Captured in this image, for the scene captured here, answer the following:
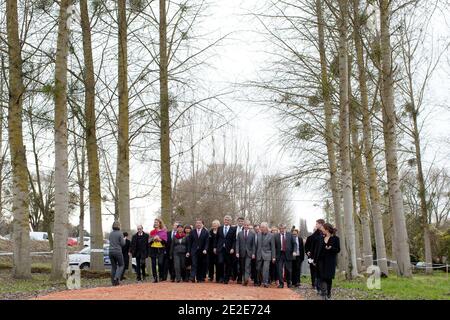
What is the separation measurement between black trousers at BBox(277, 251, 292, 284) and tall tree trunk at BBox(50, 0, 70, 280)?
640 cm

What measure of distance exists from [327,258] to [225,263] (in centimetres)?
531

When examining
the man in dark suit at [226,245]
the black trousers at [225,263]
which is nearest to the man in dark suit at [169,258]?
the man in dark suit at [226,245]

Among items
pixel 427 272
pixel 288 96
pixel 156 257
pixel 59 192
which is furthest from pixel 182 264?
pixel 427 272

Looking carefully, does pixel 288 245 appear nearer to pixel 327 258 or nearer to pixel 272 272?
pixel 272 272

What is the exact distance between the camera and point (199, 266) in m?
18.9

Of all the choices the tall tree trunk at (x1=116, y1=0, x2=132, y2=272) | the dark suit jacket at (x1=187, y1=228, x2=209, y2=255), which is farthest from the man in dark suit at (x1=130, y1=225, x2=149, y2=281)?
the dark suit jacket at (x1=187, y1=228, x2=209, y2=255)

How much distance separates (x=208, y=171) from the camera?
51.6 metres

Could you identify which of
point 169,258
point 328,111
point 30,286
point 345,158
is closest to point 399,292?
point 345,158

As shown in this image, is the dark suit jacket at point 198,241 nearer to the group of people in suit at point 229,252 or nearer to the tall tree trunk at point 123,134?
the group of people in suit at point 229,252

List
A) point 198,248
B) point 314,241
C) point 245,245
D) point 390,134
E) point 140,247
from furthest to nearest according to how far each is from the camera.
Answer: point 140,247, point 390,134, point 198,248, point 245,245, point 314,241

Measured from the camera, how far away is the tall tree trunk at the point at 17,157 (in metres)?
18.8

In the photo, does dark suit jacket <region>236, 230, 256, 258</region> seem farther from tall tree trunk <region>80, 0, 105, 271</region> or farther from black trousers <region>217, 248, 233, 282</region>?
tall tree trunk <region>80, 0, 105, 271</region>

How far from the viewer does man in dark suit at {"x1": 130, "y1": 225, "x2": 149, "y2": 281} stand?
19719mm

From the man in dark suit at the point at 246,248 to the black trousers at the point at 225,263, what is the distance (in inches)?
16.4
